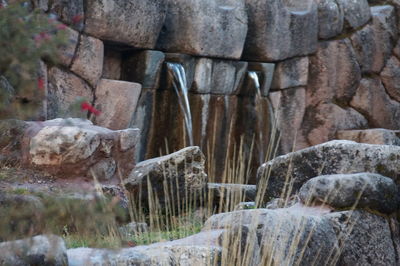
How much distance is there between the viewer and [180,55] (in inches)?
366

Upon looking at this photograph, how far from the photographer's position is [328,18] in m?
10.8

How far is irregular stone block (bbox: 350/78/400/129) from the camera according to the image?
11.3 metres

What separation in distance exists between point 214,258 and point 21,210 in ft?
5.28

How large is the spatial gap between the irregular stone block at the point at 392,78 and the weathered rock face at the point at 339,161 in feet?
22.9

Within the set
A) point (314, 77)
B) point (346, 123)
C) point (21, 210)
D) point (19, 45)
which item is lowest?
point (346, 123)

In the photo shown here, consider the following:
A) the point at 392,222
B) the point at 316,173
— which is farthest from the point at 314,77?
the point at 392,222

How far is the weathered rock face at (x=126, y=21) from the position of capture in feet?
27.4

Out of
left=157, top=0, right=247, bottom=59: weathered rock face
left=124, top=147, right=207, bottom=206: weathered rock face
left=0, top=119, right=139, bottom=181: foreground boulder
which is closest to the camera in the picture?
left=0, top=119, right=139, bottom=181: foreground boulder

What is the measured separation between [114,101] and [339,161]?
4351 mm

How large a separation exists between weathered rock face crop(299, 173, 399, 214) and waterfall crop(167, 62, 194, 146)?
17.3ft

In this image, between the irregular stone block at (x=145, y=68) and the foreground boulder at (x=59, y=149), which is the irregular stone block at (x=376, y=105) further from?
the foreground boulder at (x=59, y=149)

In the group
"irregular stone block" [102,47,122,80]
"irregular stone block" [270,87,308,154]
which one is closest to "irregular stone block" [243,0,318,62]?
"irregular stone block" [270,87,308,154]

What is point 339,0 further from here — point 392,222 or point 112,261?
point 112,261

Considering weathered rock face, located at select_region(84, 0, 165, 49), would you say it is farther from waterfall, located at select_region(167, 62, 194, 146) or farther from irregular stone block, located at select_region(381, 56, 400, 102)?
irregular stone block, located at select_region(381, 56, 400, 102)
